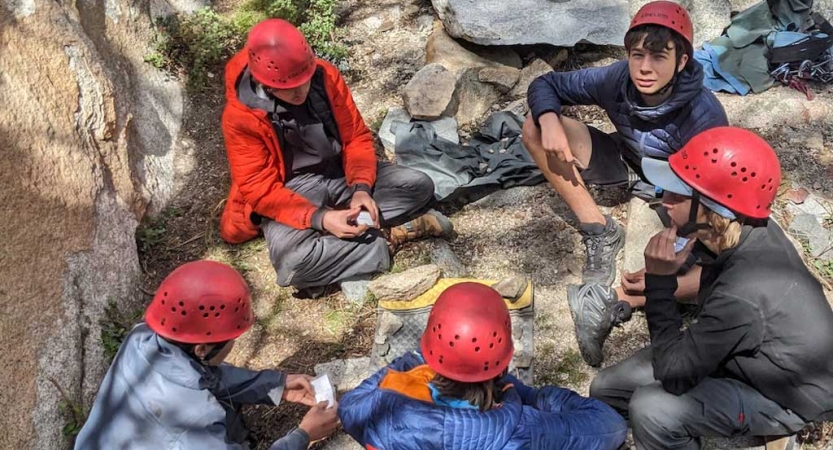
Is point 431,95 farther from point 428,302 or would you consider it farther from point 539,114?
point 428,302

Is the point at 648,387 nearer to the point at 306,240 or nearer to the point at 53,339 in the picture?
the point at 306,240

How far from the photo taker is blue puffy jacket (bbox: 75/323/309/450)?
102 inches

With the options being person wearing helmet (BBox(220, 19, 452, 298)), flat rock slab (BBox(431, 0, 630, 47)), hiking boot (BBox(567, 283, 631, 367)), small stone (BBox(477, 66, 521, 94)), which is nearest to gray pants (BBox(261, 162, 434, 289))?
person wearing helmet (BBox(220, 19, 452, 298))

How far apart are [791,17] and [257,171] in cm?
418

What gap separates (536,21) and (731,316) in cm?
368

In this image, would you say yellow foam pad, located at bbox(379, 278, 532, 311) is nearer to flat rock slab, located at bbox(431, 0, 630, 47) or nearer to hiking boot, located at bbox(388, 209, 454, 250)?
hiking boot, located at bbox(388, 209, 454, 250)

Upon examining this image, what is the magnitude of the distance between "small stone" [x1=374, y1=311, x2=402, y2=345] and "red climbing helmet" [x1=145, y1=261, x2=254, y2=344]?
4.37 feet

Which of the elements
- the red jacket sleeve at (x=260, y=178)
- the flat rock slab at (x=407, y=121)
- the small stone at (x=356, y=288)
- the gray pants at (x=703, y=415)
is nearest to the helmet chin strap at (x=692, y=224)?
the gray pants at (x=703, y=415)

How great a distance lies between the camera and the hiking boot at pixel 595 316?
A: 3771mm

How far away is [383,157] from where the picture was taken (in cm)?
518

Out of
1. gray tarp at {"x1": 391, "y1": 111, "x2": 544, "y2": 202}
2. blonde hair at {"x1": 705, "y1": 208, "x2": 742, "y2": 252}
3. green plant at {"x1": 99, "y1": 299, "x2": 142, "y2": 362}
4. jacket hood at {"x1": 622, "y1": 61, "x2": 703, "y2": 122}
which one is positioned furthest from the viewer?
gray tarp at {"x1": 391, "y1": 111, "x2": 544, "y2": 202}

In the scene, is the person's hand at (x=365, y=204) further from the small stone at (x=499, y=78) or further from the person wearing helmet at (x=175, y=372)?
the small stone at (x=499, y=78)

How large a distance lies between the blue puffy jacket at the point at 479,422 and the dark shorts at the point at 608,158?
1774 mm

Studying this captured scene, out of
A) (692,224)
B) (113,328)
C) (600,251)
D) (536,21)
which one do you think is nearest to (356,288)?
(113,328)
